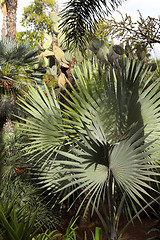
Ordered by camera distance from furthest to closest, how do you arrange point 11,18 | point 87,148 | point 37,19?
point 37,19, point 11,18, point 87,148

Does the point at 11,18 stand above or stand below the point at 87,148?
above

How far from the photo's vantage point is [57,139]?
164 inches

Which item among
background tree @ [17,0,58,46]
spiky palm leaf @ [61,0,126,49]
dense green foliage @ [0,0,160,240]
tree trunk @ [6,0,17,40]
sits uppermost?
background tree @ [17,0,58,46]

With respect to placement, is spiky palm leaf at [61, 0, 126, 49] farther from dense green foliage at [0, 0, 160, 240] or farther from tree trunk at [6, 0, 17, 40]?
tree trunk at [6, 0, 17, 40]

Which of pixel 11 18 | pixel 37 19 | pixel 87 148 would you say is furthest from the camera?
pixel 37 19

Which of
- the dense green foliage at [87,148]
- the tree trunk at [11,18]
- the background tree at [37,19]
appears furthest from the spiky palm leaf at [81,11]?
the background tree at [37,19]

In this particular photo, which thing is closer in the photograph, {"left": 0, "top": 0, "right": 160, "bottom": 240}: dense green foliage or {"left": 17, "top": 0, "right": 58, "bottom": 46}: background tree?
{"left": 0, "top": 0, "right": 160, "bottom": 240}: dense green foliage

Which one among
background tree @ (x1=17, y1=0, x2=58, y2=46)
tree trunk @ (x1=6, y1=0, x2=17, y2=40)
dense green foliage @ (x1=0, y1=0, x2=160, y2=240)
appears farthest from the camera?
background tree @ (x1=17, y1=0, x2=58, y2=46)

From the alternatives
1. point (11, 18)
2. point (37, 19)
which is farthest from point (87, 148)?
point (37, 19)

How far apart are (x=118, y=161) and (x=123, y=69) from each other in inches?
48.9

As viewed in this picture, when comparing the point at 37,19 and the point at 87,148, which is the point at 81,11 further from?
the point at 37,19

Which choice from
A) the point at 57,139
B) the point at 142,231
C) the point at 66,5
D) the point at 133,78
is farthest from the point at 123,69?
the point at 142,231

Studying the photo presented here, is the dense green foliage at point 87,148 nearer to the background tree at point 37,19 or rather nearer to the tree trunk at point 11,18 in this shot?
the tree trunk at point 11,18

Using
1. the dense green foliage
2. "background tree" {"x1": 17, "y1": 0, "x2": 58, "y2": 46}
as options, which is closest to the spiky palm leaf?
the dense green foliage
